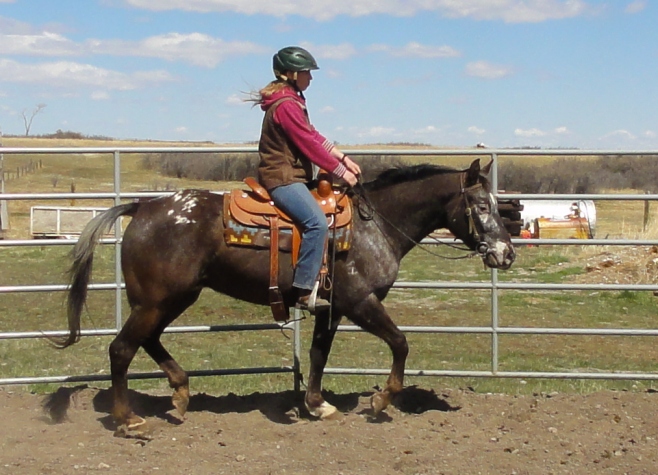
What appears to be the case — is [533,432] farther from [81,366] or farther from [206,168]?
[206,168]

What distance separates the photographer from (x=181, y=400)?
573 centimetres

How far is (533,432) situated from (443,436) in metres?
0.58

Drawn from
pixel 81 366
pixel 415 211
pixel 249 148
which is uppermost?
pixel 249 148

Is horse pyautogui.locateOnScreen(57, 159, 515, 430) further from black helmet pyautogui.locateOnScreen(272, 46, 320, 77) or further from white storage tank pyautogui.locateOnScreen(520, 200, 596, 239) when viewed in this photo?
white storage tank pyautogui.locateOnScreen(520, 200, 596, 239)

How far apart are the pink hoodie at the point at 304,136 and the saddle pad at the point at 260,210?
0.79 feet

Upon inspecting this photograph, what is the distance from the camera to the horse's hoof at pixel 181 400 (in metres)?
5.73

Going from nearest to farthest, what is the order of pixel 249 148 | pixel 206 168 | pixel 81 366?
pixel 249 148 < pixel 81 366 < pixel 206 168

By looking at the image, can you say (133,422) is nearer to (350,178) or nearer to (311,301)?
(311,301)

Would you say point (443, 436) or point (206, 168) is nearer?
point (443, 436)

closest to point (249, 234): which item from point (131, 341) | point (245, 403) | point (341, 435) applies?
point (131, 341)

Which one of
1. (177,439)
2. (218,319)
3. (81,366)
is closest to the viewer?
(177,439)

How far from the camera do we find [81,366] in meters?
8.38

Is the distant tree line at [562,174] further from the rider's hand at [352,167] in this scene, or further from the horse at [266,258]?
the rider's hand at [352,167]

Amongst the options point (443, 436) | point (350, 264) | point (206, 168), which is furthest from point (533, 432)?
point (206, 168)
